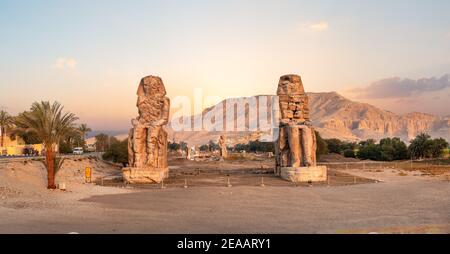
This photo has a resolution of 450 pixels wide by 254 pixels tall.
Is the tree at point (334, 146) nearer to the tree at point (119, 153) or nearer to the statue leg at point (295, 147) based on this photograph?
the tree at point (119, 153)

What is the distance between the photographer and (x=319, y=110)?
185 m

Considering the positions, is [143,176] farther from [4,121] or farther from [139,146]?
[4,121]

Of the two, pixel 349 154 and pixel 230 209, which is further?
pixel 349 154

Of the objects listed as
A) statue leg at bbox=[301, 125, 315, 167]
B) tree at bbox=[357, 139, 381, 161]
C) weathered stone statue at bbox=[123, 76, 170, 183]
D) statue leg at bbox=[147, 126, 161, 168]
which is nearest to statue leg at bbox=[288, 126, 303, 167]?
statue leg at bbox=[301, 125, 315, 167]

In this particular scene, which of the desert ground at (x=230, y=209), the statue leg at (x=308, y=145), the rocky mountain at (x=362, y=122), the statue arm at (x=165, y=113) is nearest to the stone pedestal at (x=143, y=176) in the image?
the desert ground at (x=230, y=209)

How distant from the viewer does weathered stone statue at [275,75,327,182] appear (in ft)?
64.8

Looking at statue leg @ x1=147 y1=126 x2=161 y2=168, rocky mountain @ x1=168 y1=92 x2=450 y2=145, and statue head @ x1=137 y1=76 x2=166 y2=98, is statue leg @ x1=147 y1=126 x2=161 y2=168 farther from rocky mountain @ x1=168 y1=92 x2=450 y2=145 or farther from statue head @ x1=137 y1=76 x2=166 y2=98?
rocky mountain @ x1=168 y1=92 x2=450 y2=145

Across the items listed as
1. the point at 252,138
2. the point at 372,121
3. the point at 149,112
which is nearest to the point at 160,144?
the point at 149,112

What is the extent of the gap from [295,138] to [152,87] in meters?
7.69

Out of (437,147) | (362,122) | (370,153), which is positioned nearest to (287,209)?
(370,153)

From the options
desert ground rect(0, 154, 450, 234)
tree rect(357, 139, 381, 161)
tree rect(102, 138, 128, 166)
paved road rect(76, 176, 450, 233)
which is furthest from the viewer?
tree rect(357, 139, 381, 161)

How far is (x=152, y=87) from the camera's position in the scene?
2170 cm

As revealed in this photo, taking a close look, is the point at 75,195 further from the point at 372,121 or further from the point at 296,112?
the point at 372,121
